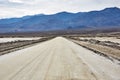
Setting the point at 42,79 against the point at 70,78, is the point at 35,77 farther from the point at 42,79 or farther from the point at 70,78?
the point at 70,78

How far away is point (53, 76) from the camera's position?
11914 mm

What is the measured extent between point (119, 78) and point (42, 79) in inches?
136

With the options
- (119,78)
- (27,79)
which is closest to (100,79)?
(119,78)

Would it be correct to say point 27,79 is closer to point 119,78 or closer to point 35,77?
point 35,77

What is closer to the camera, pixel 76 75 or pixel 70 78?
pixel 70 78

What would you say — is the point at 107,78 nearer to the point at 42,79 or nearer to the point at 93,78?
the point at 93,78

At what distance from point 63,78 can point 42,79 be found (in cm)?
94

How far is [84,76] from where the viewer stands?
12180 millimetres

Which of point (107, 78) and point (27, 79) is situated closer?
point (27, 79)

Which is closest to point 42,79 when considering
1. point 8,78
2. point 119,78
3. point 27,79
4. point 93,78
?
point 27,79

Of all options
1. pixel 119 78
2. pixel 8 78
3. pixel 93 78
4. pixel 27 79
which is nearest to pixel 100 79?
pixel 93 78

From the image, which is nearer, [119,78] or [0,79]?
[0,79]

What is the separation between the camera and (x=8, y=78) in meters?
11.3

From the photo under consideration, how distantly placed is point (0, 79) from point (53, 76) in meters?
2.29
